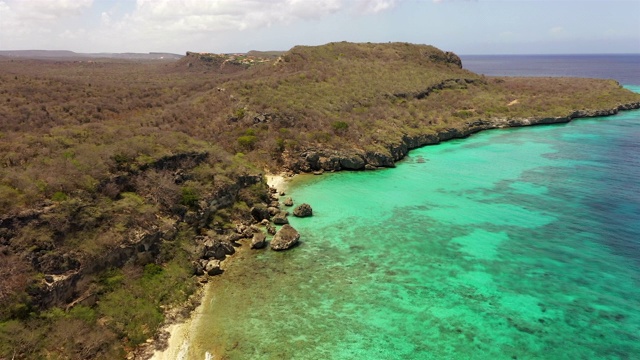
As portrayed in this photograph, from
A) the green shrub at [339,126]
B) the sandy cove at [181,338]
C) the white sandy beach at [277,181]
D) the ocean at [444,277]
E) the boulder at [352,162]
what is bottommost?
the sandy cove at [181,338]

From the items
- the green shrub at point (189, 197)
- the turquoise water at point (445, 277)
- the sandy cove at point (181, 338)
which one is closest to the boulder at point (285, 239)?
the turquoise water at point (445, 277)

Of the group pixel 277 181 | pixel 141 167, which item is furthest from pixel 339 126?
pixel 141 167

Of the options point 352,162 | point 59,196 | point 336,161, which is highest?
point 59,196

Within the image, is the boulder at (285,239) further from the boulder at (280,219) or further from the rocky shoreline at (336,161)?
the boulder at (280,219)

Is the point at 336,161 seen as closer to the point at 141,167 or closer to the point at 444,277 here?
the point at 141,167

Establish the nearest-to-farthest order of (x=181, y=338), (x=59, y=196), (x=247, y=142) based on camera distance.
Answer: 1. (x=181, y=338)
2. (x=59, y=196)
3. (x=247, y=142)

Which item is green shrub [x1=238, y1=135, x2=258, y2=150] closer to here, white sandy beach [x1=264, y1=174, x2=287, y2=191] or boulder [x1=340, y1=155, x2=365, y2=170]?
white sandy beach [x1=264, y1=174, x2=287, y2=191]

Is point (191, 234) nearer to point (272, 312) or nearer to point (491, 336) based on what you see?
point (272, 312)
